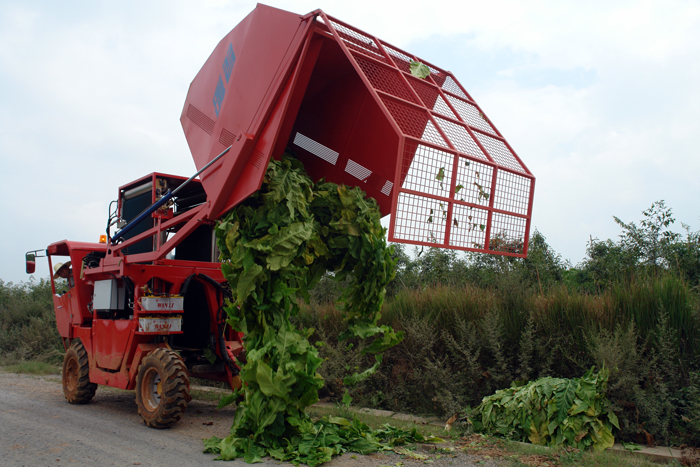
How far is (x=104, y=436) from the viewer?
18.9ft

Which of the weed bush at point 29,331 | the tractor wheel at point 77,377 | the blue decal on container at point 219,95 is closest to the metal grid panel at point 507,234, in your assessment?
the blue decal on container at point 219,95

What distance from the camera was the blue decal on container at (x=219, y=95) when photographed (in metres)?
5.89

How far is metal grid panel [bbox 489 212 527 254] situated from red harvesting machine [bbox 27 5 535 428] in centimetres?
2

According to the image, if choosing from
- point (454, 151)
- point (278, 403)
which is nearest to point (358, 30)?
point (454, 151)

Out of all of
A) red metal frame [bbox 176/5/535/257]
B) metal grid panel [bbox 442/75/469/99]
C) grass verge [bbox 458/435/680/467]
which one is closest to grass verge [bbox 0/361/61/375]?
red metal frame [bbox 176/5/535/257]

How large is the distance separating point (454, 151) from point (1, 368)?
13145mm

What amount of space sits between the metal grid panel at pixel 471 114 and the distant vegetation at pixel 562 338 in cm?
268

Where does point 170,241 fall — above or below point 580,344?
above

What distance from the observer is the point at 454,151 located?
15.4 ft

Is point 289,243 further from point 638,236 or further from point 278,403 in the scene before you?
point 638,236

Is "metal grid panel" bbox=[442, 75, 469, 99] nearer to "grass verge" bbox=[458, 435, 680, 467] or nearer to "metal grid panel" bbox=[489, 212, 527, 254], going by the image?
"metal grid panel" bbox=[489, 212, 527, 254]

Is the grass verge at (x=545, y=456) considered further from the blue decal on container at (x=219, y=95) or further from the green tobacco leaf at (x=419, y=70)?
the blue decal on container at (x=219, y=95)

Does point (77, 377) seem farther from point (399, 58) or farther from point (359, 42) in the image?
point (399, 58)

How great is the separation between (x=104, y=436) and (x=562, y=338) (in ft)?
19.2
